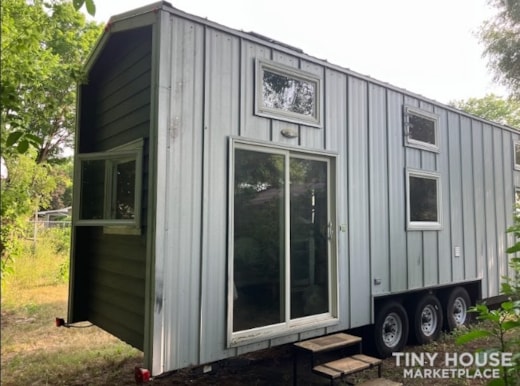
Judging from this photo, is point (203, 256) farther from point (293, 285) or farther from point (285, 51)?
point (285, 51)

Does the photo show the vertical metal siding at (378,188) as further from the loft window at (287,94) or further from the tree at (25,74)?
the tree at (25,74)

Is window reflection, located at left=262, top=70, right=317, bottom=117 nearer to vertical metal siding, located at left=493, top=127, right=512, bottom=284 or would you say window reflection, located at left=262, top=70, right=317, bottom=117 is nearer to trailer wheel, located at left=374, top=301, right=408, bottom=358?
trailer wheel, located at left=374, top=301, right=408, bottom=358

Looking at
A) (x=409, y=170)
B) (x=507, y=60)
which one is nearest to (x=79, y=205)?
(x=409, y=170)

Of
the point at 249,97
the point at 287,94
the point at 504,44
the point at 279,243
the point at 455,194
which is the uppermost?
the point at 504,44

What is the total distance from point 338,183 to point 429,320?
2.73 metres

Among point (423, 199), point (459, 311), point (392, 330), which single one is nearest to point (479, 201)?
point (423, 199)

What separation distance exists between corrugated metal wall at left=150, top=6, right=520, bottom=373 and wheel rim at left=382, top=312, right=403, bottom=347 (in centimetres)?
45

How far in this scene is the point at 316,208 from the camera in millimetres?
4109

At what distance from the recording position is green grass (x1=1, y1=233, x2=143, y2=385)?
4172 mm

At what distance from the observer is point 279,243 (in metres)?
3.74

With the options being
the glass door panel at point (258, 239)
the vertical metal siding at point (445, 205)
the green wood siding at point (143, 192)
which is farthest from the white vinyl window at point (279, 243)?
the vertical metal siding at point (445, 205)

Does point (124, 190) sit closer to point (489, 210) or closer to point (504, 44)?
point (489, 210)

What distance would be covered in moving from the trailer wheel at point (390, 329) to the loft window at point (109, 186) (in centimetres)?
312

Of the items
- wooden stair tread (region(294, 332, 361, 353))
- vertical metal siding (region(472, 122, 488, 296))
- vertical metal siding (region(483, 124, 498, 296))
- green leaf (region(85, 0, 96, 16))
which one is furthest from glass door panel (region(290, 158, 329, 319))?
vertical metal siding (region(483, 124, 498, 296))
